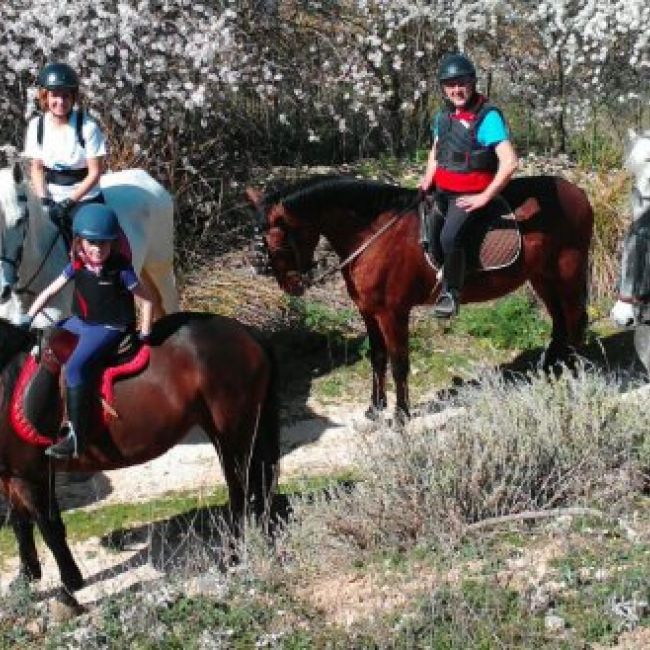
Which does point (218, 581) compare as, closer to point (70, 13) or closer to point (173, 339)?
point (173, 339)

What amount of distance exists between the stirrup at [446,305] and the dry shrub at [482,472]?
6.63 ft

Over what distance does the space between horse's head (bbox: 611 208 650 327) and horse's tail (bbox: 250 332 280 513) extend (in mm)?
1930

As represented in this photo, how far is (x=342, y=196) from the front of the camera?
8.77 meters

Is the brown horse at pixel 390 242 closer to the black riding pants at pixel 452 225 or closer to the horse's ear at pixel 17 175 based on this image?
the black riding pants at pixel 452 225

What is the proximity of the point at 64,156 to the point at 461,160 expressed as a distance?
8.54 ft

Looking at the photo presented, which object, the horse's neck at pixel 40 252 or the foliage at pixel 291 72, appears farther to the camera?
the foliage at pixel 291 72

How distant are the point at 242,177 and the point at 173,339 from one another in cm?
608

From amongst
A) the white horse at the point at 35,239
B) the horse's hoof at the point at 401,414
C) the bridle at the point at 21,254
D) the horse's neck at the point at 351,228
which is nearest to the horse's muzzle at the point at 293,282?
the horse's neck at the point at 351,228

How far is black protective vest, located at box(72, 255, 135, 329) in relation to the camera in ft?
20.9

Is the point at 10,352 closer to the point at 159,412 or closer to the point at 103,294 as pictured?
the point at 103,294

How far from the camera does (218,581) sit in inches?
234

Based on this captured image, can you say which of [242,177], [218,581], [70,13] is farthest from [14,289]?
[242,177]

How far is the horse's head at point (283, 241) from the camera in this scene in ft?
28.5

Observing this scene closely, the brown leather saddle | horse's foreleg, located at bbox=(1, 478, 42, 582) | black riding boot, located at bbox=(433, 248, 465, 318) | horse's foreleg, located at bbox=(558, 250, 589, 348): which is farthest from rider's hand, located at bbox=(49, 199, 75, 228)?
horse's foreleg, located at bbox=(558, 250, 589, 348)
